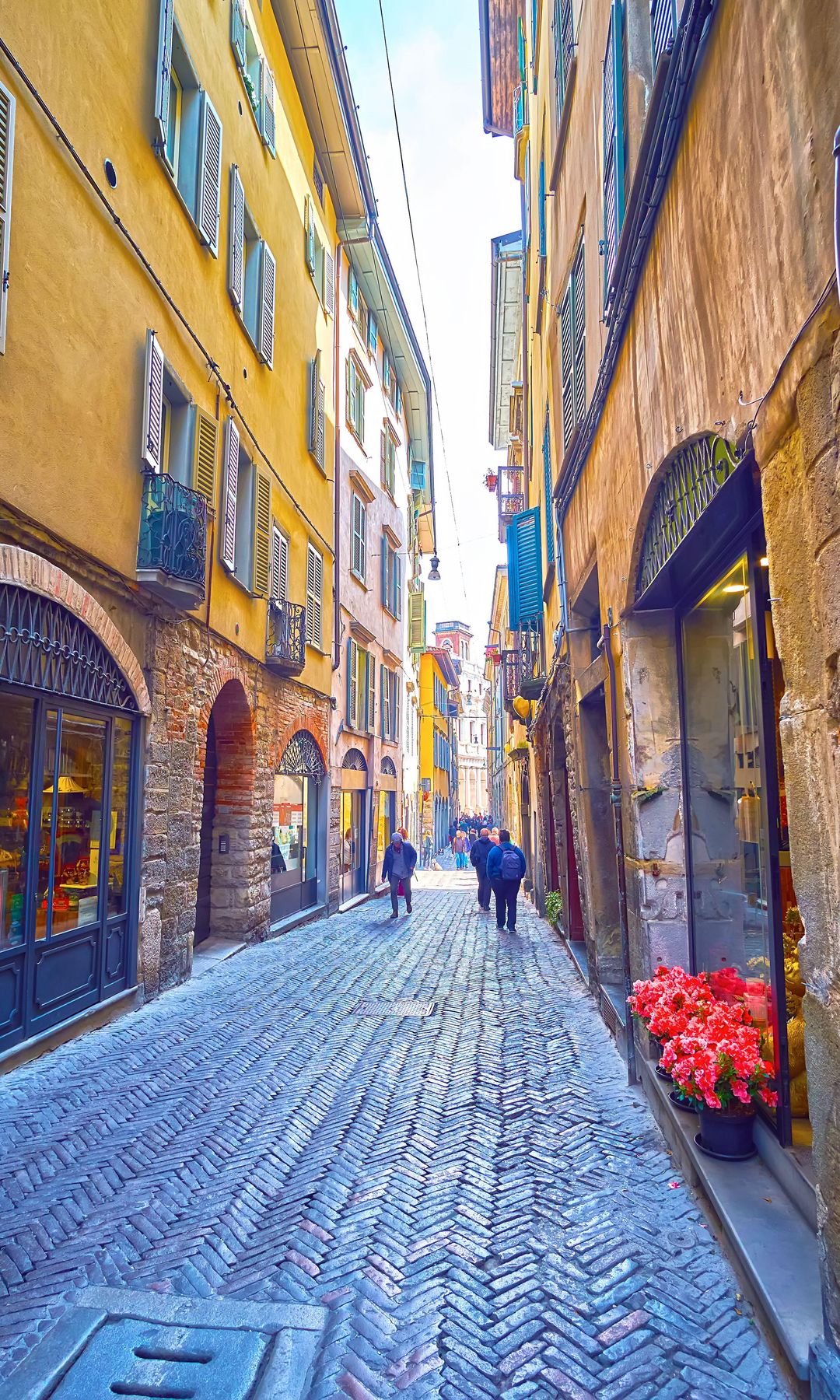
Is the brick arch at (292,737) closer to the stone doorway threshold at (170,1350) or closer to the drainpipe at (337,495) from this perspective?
the drainpipe at (337,495)

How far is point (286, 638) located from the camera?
1240 cm

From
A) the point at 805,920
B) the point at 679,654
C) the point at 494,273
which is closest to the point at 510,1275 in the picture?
the point at 805,920

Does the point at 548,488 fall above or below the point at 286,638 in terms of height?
above

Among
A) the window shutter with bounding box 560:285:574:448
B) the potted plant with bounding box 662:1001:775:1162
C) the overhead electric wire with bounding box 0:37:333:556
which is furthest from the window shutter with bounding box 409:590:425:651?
the potted plant with bounding box 662:1001:775:1162

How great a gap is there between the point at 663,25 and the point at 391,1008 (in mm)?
6954

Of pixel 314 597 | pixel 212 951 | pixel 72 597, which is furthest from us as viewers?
pixel 314 597

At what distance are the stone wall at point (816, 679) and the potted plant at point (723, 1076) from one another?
3.40 feet

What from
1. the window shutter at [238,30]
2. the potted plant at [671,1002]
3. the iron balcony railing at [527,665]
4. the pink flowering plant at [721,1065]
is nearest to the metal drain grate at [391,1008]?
the potted plant at [671,1002]

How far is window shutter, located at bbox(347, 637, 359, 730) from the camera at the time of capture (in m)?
17.7

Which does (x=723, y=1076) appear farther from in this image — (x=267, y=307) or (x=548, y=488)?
(x=267, y=307)

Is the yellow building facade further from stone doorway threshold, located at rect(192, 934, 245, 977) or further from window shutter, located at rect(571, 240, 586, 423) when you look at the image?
window shutter, located at rect(571, 240, 586, 423)

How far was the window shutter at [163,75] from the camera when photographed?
782 centimetres

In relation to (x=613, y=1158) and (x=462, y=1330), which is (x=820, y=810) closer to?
(x=462, y=1330)

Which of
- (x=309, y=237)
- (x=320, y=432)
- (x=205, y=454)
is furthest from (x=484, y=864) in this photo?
(x=309, y=237)
